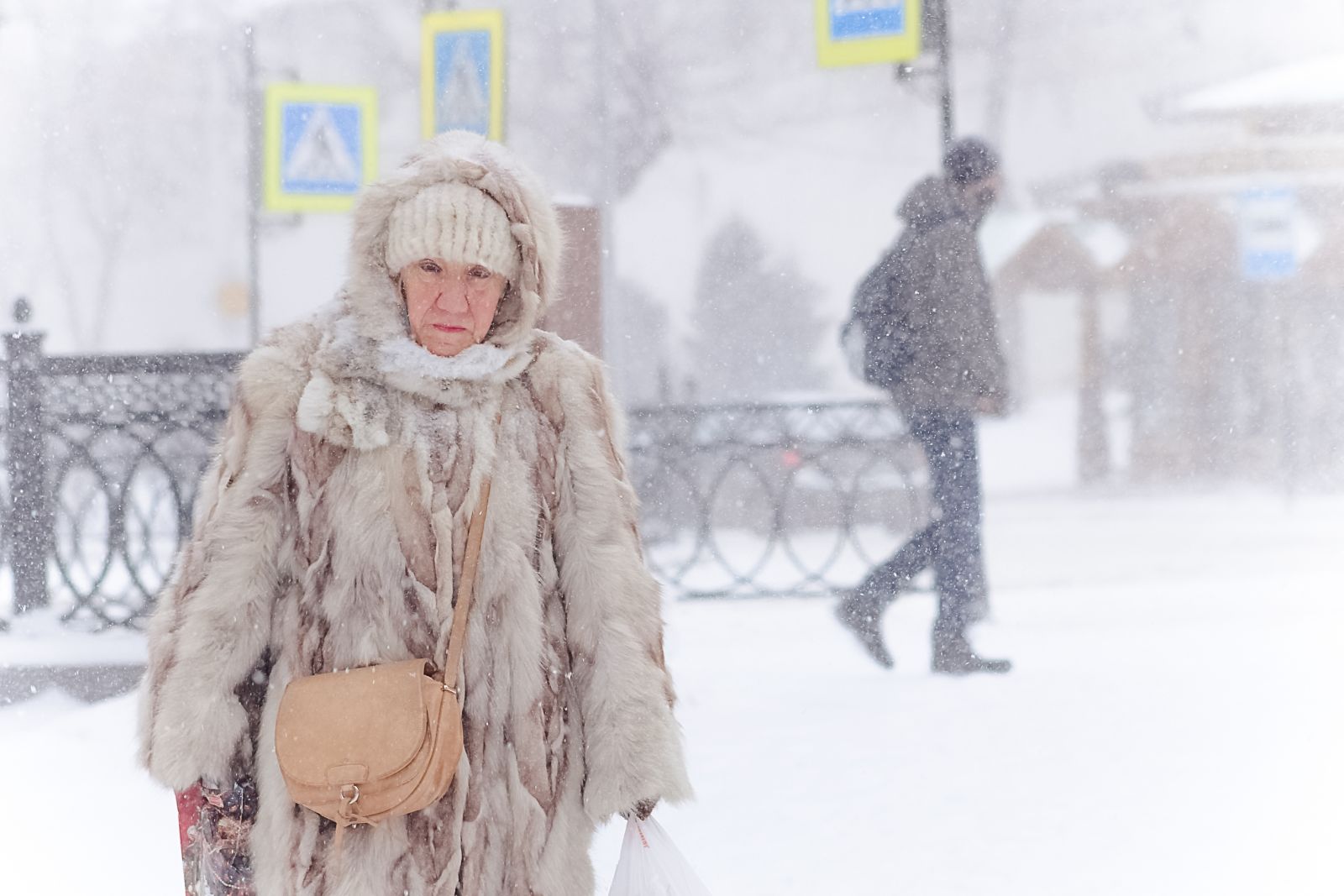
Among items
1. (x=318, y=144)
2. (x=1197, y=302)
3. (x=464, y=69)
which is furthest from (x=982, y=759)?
(x=1197, y=302)

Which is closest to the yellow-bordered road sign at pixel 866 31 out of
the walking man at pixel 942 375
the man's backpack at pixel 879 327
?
the walking man at pixel 942 375

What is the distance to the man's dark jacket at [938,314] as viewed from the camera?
147 inches

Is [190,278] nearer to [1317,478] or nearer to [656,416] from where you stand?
[656,416]

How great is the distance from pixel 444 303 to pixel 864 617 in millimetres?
2640

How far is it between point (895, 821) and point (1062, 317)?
4.82m

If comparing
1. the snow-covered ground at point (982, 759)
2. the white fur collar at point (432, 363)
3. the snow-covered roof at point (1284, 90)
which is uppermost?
the snow-covered roof at point (1284, 90)

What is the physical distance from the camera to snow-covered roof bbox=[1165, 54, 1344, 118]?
5.36 metres

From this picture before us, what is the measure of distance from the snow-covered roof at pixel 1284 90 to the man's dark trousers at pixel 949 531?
121 inches

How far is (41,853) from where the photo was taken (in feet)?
9.43

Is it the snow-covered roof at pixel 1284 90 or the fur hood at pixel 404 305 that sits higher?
the snow-covered roof at pixel 1284 90

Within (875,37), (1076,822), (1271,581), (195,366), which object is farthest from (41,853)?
(1271,581)

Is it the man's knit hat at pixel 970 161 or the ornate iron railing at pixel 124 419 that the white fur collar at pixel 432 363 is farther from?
the ornate iron railing at pixel 124 419

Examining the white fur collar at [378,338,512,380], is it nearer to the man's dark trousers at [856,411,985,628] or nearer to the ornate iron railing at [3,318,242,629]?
the man's dark trousers at [856,411,985,628]

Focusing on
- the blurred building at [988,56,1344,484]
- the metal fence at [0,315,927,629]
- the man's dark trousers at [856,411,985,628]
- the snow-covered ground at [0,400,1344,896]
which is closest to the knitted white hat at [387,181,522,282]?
the snow-covered ground at [0,400,1344,896]
